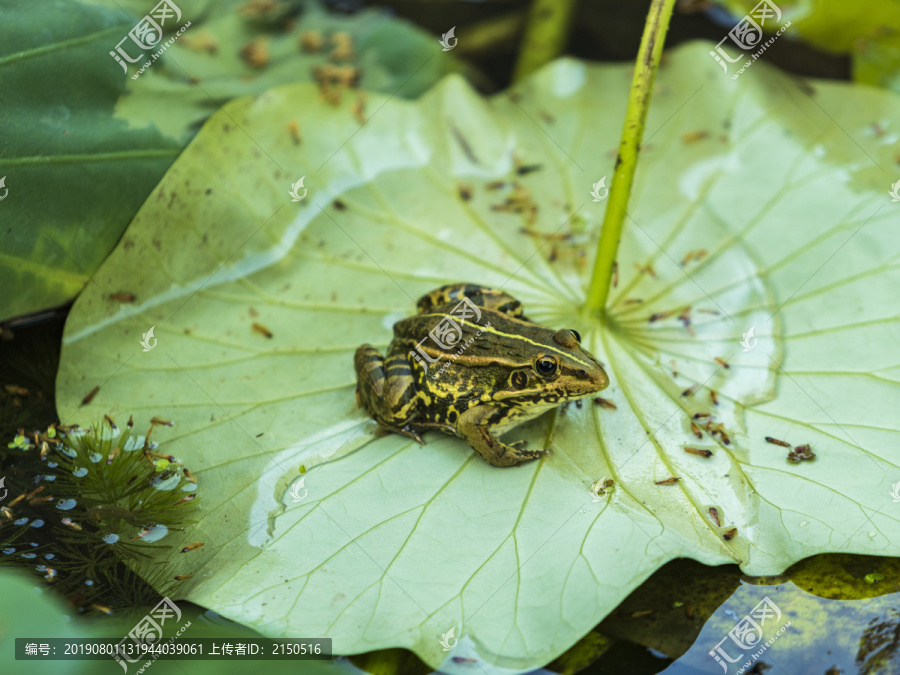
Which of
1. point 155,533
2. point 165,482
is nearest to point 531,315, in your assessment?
point 165,482

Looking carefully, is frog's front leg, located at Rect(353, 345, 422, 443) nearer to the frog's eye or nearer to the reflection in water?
the frog's eye

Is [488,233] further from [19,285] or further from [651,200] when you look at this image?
[19,285]

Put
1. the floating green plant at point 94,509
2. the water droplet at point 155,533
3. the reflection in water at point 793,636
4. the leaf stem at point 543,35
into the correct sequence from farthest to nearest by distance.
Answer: the leaf stem at point 543,35
the water droplet at point 155,533
the floating green plant at point 94,509
the reflection in water at point 793,636

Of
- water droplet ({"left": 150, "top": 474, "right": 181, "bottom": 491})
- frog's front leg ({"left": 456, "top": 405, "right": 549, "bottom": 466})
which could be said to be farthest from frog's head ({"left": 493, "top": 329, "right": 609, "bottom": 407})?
water droplet ({"left": 150, "top": 474, "right": 181, "bottom": 491})

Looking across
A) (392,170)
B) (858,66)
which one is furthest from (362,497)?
(858,66)

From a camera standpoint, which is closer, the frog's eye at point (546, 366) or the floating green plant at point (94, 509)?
the floating green plant at point (94, 509)

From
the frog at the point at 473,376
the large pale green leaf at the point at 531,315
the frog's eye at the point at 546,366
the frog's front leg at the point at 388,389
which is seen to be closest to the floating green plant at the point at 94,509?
the large pale green leaf at the point at 531,315

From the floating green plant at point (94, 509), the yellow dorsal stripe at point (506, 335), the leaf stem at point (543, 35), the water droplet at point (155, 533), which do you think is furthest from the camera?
the leaf stem at point (543, 35)

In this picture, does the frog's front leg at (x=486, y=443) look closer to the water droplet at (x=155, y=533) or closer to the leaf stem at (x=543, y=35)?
the water droplet at (x=155, y=533)

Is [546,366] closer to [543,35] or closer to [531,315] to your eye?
[531,315]
